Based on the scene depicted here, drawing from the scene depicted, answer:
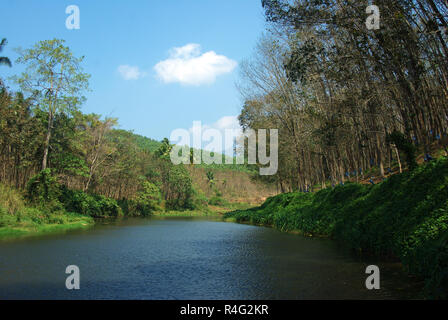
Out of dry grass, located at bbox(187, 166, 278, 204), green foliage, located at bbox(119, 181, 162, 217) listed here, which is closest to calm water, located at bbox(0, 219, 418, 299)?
green foliage, located at bbox(119, 181, 162, 217)

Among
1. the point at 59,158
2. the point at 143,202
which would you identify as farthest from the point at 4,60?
the point at 143,202

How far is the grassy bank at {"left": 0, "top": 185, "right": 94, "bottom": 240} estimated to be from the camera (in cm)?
1777

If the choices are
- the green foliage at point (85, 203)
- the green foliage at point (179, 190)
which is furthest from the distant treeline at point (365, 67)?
the green foliage at point (179, 190)

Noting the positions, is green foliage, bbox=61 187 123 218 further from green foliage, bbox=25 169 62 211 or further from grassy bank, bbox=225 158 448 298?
grassy bank, bbox=225 158 448 298

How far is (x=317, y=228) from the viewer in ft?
56.7

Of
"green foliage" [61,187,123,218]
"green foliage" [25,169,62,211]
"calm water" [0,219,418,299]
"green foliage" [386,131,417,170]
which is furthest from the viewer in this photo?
"green foliage" [61,187,123,218]

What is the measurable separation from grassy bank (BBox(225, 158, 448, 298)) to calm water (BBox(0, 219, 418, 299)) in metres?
0.67

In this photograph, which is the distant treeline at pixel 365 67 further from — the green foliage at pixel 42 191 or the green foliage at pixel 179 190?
the green foliage at pixel 179 190

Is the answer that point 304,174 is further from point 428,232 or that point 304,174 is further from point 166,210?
point 166,210

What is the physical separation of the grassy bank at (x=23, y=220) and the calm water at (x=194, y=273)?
4856mm

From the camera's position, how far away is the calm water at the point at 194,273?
6867mm

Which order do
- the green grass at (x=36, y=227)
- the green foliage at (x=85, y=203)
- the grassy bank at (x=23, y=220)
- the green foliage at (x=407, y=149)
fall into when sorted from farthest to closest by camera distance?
1. the green foliage at (x=85, y=203)
2. the grassy bank at (x=23, y=220)
3. the green grass at (x=36, y=227)
4. the green foliage at (x=407, y=149)

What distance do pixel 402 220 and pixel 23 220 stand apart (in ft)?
60.1

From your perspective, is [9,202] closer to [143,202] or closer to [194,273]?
[194,273]
